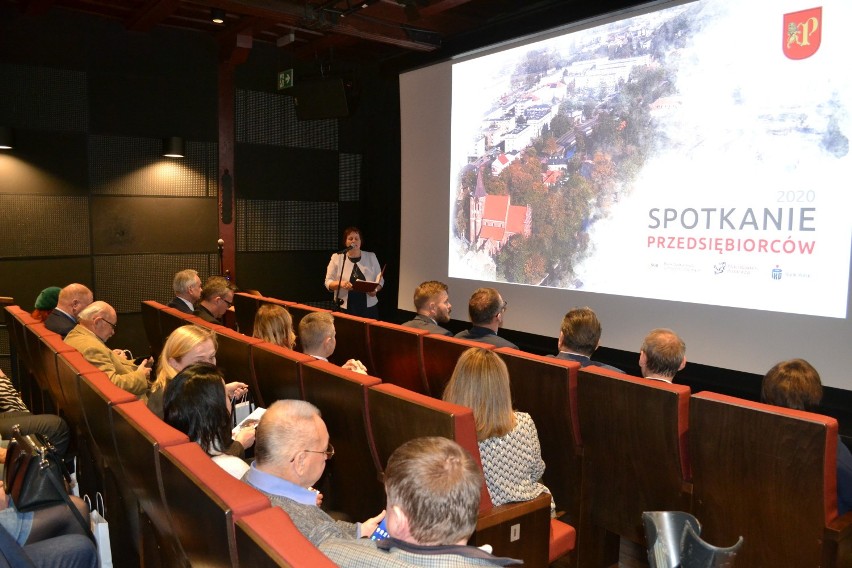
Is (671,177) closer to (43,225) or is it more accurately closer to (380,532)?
(380,532)

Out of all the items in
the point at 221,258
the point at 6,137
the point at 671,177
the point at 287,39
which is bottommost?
the point at 221,258

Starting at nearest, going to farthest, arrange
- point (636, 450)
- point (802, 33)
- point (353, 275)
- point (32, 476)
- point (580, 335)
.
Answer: point (32, 476)
point (636, 450)
point (580, 335)
point (802, 33)
point (353, 275)

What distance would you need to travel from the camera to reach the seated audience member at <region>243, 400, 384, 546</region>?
1.70m

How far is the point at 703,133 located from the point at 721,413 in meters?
2.93

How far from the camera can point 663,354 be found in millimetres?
2898

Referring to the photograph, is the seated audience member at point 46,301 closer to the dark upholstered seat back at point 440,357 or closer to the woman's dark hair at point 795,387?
the dark upholstered seat back at point 440,357

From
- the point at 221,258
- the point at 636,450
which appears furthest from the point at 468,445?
the point at 221,258

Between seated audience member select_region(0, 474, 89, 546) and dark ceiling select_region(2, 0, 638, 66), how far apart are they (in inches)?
187

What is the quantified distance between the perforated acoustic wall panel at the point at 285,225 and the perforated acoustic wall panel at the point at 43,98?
74.7 inches

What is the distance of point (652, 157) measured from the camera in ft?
15.9

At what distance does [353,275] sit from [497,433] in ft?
15.0

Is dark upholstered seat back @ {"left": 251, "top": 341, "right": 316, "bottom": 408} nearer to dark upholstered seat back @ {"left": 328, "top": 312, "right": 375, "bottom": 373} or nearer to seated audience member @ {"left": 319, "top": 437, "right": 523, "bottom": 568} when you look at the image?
dark upholstered seat back @ {"left": 328, "top": 312, "right": 375, "bottom": 373}

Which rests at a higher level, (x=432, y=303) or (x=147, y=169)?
(x=147, y=169)

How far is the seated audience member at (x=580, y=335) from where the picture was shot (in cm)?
326
